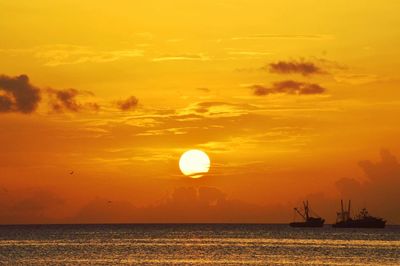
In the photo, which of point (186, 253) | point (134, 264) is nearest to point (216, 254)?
point (186, 253)

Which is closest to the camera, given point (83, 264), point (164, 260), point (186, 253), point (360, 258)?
point (83, 264)

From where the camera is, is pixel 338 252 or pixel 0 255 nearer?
pixel 0 255

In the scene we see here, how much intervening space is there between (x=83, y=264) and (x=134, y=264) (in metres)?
9.00

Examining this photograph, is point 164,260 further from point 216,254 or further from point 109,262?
point 216,254

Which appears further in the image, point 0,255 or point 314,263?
point 0,255

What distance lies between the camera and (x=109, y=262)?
492 ft

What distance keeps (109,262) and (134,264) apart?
6.60 metres

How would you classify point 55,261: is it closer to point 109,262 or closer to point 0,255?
point 109,262

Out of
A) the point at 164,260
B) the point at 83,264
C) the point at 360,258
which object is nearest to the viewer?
the point at 83,264

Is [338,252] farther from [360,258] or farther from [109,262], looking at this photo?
[109,262]

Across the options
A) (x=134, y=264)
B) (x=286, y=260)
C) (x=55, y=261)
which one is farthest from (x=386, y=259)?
(x=55, y=261)

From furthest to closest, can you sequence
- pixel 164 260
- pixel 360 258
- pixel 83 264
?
pixel 360 258, pixel 164 260, pixel 83 264

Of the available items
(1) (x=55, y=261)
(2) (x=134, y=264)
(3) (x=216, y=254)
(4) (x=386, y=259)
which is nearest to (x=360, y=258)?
(4) (x=386, y=259)

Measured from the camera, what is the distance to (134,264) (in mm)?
145625
